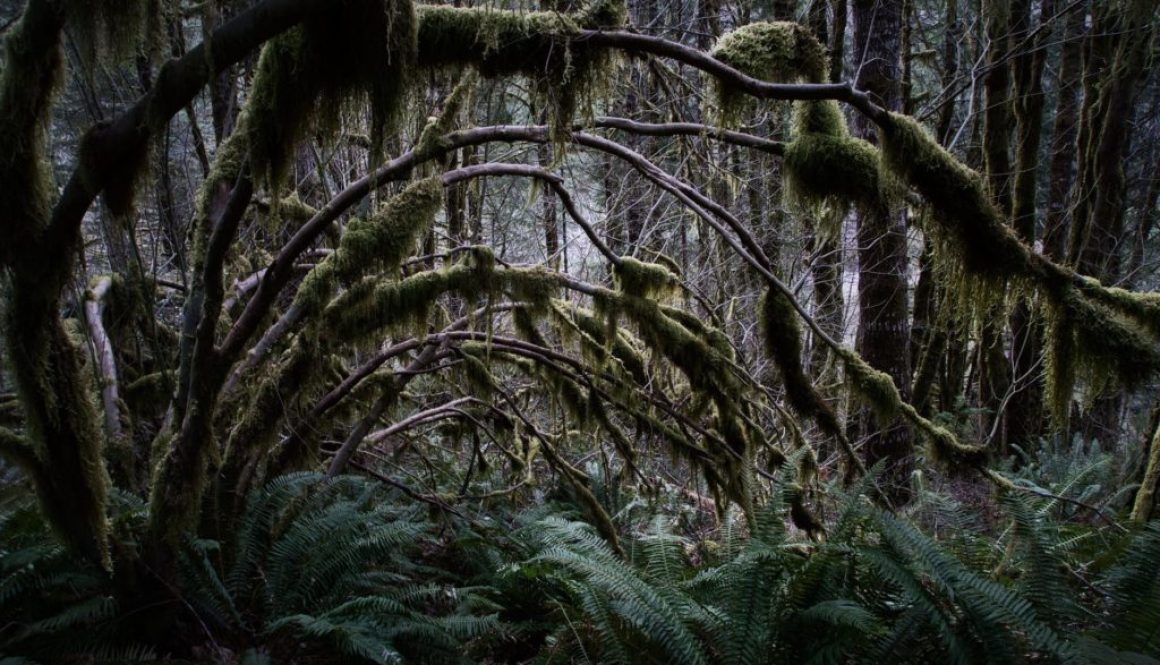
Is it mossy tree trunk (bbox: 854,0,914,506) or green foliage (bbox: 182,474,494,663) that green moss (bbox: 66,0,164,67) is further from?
mossy tree trunk (bbox: 854,0,914,506)

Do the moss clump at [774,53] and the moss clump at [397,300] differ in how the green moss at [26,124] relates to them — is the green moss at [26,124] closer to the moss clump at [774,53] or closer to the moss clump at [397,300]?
the moss clump at [397,300]

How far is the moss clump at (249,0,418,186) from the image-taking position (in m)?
2.15

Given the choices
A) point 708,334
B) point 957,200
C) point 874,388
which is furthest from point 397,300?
point 957,200

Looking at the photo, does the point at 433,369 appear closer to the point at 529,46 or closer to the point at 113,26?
the point at 529,46

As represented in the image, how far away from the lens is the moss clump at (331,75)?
84.7 inches

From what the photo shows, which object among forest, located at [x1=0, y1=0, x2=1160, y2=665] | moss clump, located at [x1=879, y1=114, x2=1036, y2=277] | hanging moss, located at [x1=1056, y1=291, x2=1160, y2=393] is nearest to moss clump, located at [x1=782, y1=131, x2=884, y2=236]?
forest, located at [x1=0, y1=0, x2=1160, y2=665]

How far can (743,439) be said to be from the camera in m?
4.73

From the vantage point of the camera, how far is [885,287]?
7.04m

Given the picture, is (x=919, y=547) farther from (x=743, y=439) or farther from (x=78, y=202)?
(x=78, y=202)

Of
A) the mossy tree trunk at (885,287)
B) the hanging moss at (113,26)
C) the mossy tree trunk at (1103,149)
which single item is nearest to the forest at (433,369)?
the hanging moss at (113,26)

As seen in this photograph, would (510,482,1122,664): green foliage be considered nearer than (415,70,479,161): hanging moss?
Yes

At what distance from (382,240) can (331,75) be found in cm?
106

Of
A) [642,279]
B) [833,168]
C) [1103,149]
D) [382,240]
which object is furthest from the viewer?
[1103,149]

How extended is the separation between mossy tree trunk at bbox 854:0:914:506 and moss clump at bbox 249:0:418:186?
5139 millimetres
